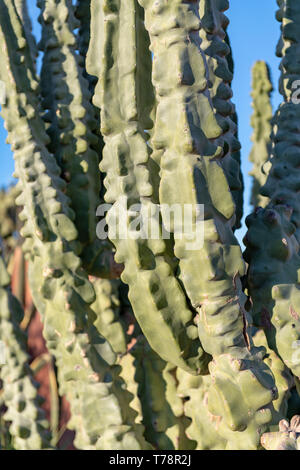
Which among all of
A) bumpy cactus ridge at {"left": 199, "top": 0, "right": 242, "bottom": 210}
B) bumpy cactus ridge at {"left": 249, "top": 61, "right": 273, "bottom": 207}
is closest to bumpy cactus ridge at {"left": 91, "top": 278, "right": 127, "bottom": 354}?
bumpy cactus ridge at {"left": 199, "top": 0, "right": 242, "bottom": 210}

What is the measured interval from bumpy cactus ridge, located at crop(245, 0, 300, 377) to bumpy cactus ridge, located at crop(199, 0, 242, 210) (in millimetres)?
103

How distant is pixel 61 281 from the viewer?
4.81ft

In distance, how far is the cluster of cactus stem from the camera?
114 centimetres

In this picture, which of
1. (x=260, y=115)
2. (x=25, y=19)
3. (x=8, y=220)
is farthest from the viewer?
(x=8, y=220)

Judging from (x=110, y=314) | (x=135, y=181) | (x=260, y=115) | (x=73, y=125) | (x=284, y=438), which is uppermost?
(x=260, y=115)

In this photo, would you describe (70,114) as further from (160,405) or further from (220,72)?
(160,405)

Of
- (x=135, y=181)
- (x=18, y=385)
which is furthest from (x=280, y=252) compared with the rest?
(x=18, y=385)

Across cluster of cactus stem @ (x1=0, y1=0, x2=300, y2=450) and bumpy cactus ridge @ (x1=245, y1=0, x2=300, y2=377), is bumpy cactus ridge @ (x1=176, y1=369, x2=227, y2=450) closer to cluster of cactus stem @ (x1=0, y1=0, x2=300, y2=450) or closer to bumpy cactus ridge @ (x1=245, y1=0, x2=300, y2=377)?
cluster of cactus stem @ (x1=0, y1=0, x2=300, y2=450)

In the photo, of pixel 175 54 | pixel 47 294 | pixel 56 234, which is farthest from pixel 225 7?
pixel 47 294

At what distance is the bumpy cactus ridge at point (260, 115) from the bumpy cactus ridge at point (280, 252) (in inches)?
63.5

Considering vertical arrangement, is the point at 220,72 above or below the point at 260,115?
below

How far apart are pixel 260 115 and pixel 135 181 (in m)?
2.12

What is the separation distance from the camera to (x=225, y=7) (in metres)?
1.44

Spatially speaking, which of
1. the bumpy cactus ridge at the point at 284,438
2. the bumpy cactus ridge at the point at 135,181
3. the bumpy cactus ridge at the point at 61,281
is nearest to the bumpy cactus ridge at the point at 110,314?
the bumpy cactus ridge at the point at 61,281
